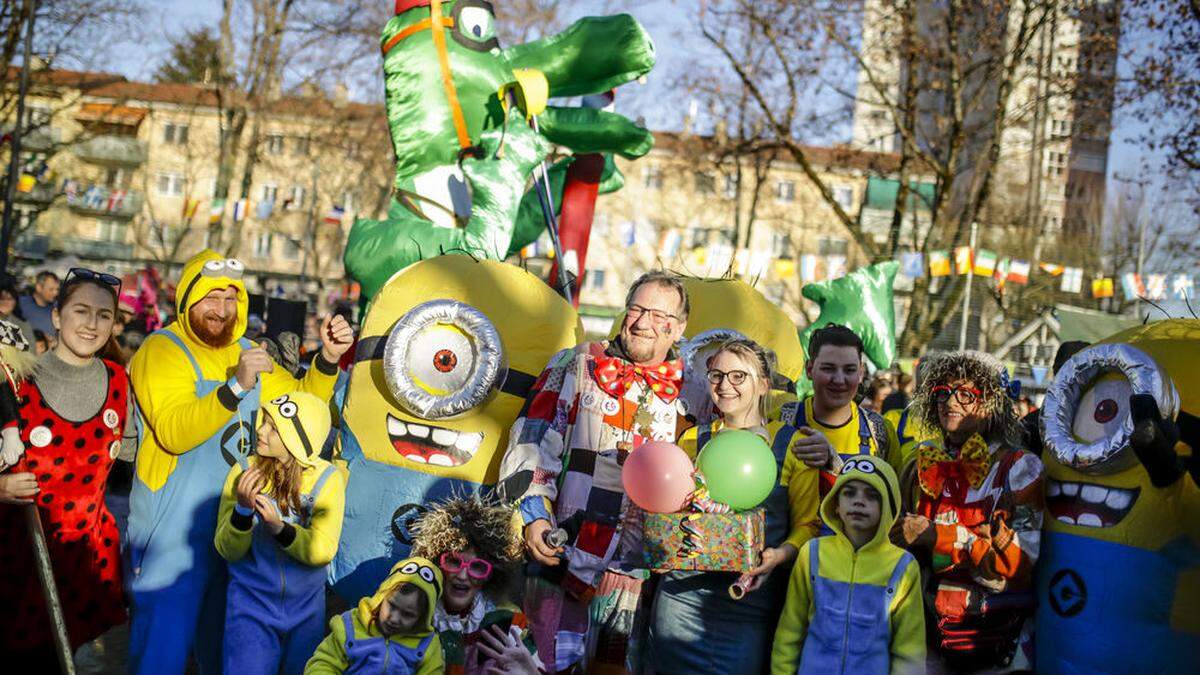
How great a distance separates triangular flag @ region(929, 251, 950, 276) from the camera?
16047mm

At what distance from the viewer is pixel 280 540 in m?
3.91

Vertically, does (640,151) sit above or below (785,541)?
above

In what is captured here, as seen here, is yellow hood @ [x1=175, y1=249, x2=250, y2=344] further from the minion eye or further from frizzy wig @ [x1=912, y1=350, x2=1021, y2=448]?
frizzy wig @ [x1=912, y1=350, x2=1021, y2=448]

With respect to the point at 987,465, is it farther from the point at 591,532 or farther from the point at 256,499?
the point at 256,499

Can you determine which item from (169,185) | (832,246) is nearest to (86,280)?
(832,246)

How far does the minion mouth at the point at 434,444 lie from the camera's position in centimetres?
472

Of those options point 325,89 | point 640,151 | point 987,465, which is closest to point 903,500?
point 987,465

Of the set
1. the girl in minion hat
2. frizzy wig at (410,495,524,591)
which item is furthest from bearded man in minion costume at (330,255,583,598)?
frizzy wig at (410,495,524,591)

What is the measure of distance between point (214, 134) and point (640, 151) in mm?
34862

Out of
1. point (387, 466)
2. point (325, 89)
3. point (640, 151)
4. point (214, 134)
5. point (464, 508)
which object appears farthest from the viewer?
point (214, 134)

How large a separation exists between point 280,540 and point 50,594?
74 cm

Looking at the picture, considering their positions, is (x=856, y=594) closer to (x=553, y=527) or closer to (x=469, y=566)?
(x=553, y=527)

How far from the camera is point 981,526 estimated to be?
12.4 ft

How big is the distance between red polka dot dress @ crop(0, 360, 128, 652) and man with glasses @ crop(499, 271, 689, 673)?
5.18 ft
